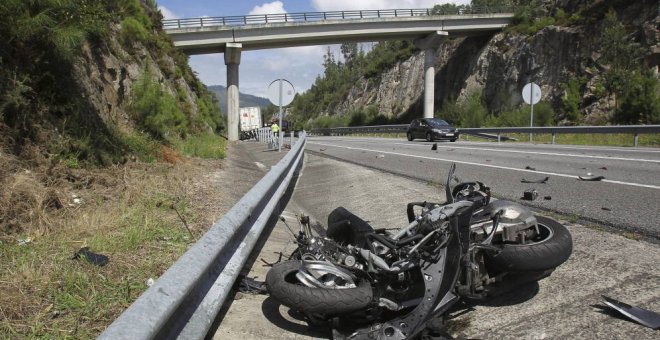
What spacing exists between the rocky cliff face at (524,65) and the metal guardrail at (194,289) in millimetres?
35586

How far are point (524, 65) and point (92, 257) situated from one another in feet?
156

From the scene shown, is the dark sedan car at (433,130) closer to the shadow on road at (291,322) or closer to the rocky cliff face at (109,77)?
the rocky cliff face at (109,77)

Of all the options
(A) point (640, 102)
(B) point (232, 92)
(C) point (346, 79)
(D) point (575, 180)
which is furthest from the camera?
(C) point (346, 79)

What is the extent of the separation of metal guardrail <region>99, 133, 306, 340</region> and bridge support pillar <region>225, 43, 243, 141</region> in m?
44.5

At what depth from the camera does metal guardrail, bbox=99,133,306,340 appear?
6.88 ft

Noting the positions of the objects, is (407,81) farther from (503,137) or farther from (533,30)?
(503,137)

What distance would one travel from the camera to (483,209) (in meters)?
3.72

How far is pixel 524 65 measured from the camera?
4638cm

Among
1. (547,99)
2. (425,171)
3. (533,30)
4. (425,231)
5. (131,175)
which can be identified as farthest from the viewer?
(533,30)

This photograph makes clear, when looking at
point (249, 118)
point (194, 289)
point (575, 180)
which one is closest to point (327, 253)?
point (194, 289)

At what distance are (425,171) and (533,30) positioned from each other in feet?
135

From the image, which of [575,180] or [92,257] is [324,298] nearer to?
[92,257]

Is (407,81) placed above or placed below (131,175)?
above

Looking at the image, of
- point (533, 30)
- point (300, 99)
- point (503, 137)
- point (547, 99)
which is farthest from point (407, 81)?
point (300, 99)
